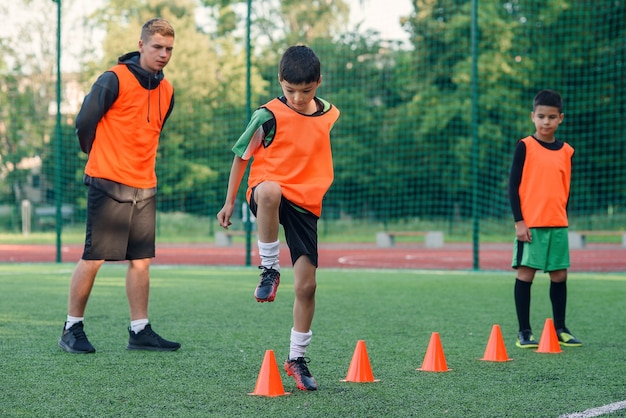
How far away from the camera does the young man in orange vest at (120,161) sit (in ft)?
18.3

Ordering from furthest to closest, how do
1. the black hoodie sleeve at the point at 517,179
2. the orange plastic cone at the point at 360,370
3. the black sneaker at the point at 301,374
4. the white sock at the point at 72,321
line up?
the black hoodie sleeve at the point at 517,179
the white sock at the point at 72,321
the orange plastic cone at the point at 360,370
the black sneaker at the point at 301,374

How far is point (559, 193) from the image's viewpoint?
625cm

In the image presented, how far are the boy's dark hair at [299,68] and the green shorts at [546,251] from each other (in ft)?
8.62

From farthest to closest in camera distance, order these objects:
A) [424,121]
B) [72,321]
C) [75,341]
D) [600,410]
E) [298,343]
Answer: [424,121] < [72,321] < [75,341] < [298,343] < [600,410]

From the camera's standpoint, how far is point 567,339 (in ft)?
19.8

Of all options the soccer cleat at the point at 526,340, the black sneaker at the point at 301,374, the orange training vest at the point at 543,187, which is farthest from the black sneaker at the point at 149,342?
the orange training vest at the point at 543,187

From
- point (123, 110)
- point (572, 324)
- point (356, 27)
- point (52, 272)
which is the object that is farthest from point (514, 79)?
point (123, 110)

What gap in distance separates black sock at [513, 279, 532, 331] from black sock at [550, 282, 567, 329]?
22 centimetres

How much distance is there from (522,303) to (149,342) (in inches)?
102

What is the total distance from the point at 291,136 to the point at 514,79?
2337 cm

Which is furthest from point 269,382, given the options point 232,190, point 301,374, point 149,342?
point 149,342

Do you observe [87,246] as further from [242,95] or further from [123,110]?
[242,95]

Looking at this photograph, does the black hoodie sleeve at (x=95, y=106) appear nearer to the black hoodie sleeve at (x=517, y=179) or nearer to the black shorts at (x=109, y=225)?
the black shorts at (x=109, y=225)

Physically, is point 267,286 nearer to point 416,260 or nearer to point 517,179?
point 517,179
